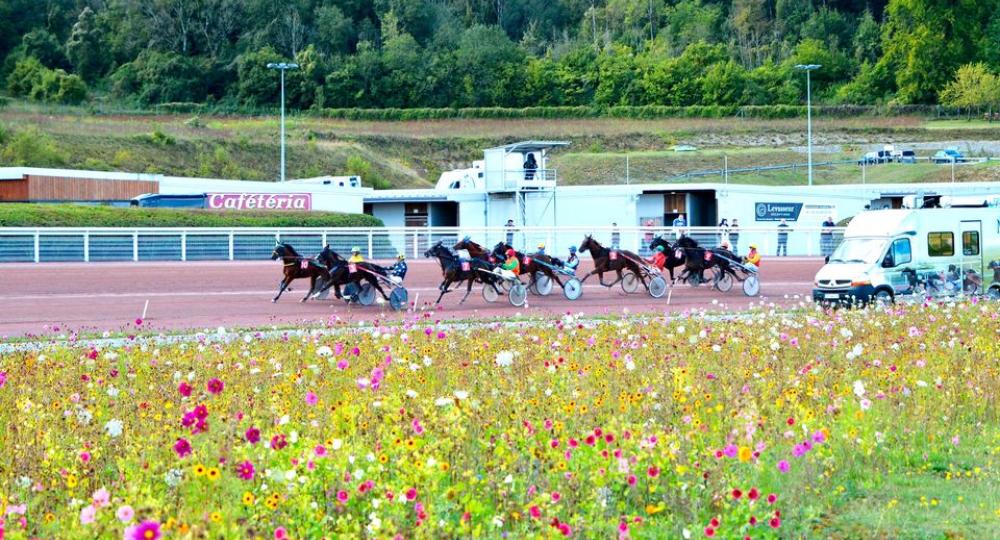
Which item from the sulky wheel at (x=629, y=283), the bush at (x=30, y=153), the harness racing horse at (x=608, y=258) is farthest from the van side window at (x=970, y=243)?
the bush at (x=30, y=153)

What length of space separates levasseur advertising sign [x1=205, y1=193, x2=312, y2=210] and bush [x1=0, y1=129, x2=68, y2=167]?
41.9 ft

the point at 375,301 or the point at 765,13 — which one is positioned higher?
the point at 765,13

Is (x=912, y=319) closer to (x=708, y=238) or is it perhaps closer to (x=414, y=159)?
(x=708, y=238)

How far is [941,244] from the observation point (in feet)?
84.5

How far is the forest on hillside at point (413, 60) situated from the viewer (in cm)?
8875

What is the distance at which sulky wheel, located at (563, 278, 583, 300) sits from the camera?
1075 inches

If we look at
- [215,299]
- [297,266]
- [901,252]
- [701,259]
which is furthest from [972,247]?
[215,299]

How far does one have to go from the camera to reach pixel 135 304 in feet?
87.0

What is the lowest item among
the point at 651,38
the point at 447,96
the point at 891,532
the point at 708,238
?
the point at 891,532

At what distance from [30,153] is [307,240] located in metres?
22.8

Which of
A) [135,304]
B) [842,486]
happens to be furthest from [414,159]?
[842,486]

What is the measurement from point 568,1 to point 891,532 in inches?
4476

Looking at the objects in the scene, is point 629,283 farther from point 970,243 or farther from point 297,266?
point 297,266

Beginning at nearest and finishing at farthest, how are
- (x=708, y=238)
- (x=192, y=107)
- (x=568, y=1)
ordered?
(x=708, y=238)
(x=192, y=107)
(x=568, y=1)
